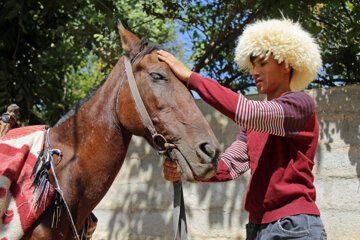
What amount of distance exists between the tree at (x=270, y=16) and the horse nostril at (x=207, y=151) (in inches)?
119

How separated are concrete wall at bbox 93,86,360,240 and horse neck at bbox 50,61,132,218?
7.77 feet

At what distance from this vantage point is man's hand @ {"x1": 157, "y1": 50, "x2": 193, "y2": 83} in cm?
206

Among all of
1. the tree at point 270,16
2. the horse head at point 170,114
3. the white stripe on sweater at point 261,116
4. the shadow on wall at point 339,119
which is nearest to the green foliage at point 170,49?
the tree at point 270,16

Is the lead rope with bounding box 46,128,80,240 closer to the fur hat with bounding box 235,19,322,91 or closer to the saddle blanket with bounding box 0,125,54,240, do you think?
the saddle blanket with bounding box 0,125,54,240

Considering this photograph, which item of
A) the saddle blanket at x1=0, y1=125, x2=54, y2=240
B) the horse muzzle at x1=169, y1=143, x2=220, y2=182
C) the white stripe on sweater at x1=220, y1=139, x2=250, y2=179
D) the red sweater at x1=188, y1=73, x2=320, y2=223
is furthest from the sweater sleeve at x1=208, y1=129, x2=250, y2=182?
the saddle blanket at x1=0, y1=125, x2=54, y2=240

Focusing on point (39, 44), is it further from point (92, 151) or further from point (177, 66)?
point (177, 66)

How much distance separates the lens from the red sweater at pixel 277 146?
1.86 metres

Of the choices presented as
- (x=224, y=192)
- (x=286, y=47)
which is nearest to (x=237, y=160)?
(x=286, y=47)

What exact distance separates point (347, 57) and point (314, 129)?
3539mm

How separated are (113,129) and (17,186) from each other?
62 centimetres

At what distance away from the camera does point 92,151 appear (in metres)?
2.26

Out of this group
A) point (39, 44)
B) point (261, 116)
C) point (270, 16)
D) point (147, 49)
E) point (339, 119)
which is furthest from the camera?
point (39, 44)

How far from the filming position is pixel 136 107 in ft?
7.14

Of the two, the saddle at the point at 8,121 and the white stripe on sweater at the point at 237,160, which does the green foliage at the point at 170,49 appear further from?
the white stripe on sweater at the point at 237,160
